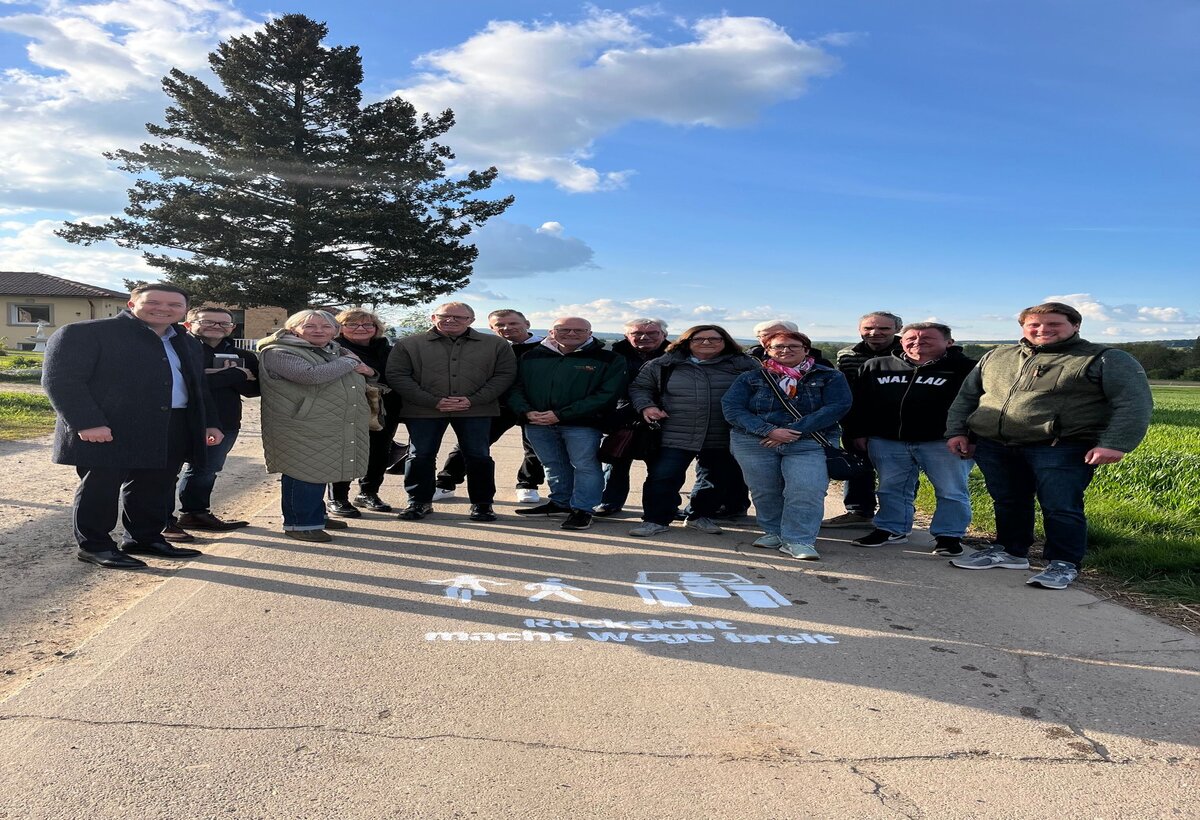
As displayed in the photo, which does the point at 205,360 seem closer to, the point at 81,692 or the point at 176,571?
the point at 176,571

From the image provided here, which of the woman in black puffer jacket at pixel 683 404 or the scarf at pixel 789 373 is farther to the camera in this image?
the woman in black puffer jacket at pixel 683 404

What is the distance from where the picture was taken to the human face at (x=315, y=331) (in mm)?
6094

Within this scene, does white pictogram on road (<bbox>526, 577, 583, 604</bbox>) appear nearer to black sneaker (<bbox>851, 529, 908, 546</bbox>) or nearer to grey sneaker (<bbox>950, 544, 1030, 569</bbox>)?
black sneaker (<bbox>851, 529, 908, 546</bbox>)

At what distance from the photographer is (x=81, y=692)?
3.26 meters

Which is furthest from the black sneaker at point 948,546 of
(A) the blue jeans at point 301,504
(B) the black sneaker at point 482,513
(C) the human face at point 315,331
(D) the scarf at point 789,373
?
(C) the human face at point 315,331

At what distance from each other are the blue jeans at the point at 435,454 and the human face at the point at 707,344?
1.85 m

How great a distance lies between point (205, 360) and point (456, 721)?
4.14 m

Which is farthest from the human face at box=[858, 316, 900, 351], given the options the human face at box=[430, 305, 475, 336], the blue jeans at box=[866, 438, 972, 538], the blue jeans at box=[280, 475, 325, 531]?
the blue jeans at box=[280, 475, 325, 531]

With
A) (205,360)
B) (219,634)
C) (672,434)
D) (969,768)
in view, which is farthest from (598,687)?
(205,360)

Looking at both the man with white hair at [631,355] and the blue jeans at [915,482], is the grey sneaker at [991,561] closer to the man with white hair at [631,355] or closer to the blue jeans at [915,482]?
the blue jeans at [915,482]

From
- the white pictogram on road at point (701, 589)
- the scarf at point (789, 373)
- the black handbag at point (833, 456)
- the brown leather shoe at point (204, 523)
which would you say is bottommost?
the white pictogram on road at point (701, 589)

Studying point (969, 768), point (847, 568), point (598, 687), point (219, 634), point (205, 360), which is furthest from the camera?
point (205, 360)

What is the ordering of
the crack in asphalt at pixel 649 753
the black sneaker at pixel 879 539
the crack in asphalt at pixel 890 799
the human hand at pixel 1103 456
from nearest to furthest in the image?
1. the crack in asphalt at pixel 890 799
2. the crack in asphalt at pixel 649 753
3. the human hand at pixel 1103 456
4. the black sneaker at pixel 879 539

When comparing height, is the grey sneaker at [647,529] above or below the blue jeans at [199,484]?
below
